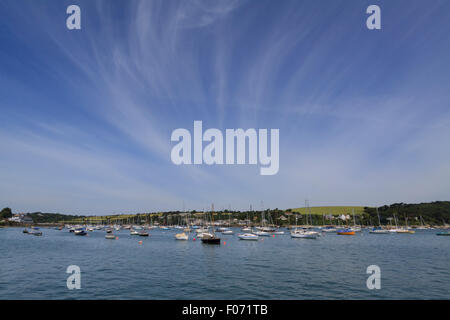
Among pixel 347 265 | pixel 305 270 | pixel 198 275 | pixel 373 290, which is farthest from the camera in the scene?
pixel 347 265

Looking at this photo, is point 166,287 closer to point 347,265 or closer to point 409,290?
point 409,290

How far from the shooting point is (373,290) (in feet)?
98.3

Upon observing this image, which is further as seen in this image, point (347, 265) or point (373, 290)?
point (347, 265)

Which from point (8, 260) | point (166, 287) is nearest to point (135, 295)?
point (166, 287)

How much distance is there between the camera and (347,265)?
4597 centimetres

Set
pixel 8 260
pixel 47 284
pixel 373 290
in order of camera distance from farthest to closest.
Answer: pixel 8 260
pixel 47 284
pixel 373 290

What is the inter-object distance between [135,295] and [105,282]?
858 cm
